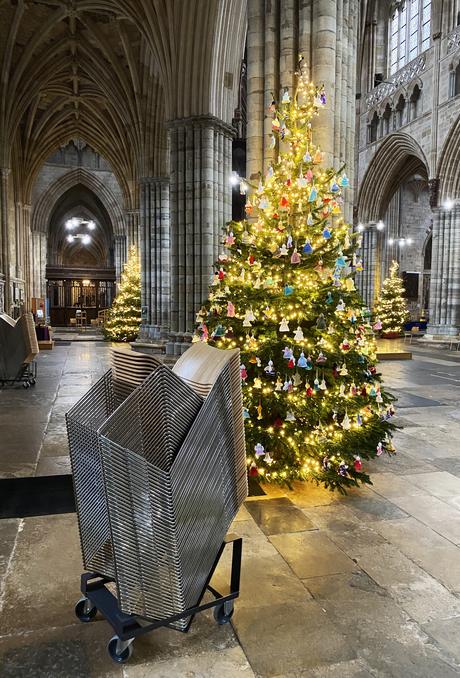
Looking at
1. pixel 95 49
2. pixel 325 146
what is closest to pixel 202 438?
pixel 325 146

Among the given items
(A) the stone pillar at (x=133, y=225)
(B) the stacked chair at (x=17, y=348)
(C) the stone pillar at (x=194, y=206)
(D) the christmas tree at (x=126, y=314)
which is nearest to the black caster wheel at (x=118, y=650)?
(B) the stacked chair at (x=17, y=348)

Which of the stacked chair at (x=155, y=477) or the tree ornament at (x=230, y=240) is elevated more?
the tree ornament at (x=230, y=240)

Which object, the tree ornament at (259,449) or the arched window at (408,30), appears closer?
the tree ornament at (259,449)

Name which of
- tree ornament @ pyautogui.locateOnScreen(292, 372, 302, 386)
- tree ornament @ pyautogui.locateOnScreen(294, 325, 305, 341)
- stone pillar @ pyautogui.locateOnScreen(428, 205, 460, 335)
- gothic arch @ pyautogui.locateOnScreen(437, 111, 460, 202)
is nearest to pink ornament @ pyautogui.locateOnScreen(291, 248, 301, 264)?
tree ornament @ pyautogui.locateOnScreen(294, 325, 305, 341)

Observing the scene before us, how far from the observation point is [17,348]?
827cm

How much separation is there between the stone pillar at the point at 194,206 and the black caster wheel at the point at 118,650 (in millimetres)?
9644

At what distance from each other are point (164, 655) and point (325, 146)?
6.37 meters

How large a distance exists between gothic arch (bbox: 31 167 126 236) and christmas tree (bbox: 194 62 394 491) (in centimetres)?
2791

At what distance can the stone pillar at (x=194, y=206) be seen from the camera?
37.9 feet

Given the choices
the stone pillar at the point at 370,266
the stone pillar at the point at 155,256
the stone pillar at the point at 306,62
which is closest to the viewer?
the stone pillar at the point at 306,62

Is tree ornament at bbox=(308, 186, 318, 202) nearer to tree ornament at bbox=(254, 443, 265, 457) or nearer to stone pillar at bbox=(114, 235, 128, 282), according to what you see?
tree ornament at bbox=(254, 443, 265, 457)

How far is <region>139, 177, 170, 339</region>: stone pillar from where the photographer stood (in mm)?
16609

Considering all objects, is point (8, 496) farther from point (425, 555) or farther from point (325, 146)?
point (325, 146)

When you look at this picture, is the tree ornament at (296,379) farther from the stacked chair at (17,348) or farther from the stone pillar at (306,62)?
the stacked chair at (17,348)
